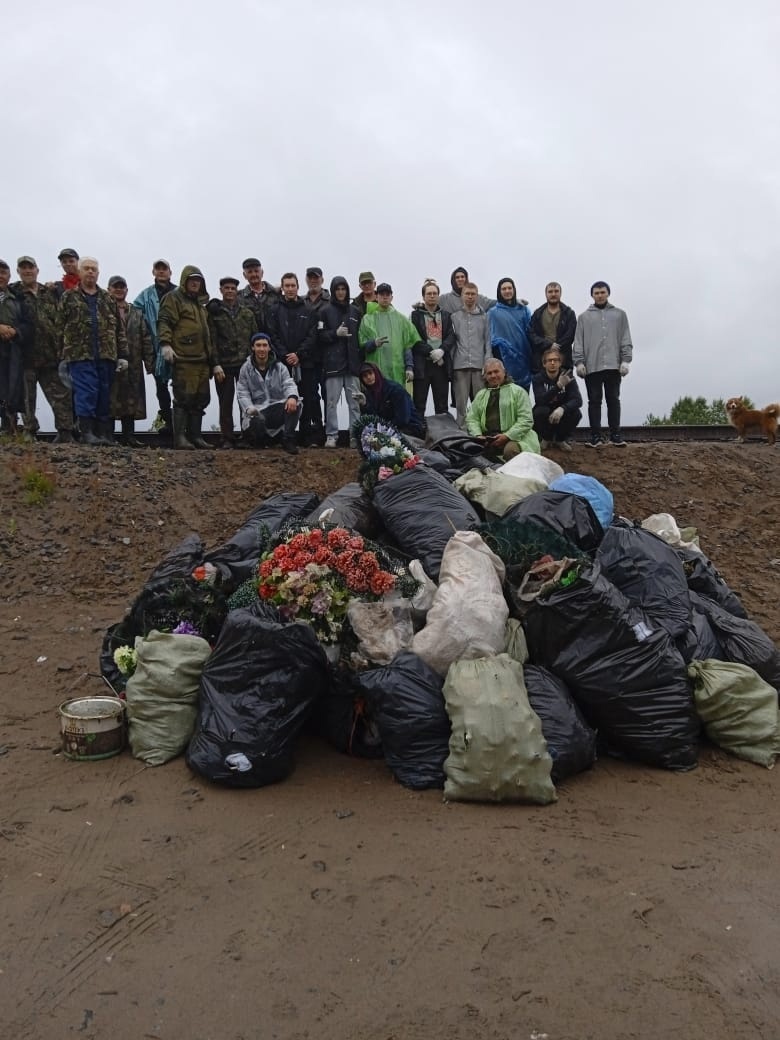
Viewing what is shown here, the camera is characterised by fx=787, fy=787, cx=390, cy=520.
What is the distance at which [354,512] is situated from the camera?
479cm

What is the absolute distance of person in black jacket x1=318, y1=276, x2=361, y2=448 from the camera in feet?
25.8

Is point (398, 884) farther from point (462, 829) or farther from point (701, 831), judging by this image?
point (701, 831)

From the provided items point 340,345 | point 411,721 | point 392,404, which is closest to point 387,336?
point 340,345

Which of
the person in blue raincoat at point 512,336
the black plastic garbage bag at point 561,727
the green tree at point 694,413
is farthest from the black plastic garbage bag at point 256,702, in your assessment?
the green tree at point 694,413

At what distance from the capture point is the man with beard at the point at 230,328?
25.8ft

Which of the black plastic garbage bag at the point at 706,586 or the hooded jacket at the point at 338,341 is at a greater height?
the hooded jacket at the point at 338,341

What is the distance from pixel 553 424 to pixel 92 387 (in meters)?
4.59

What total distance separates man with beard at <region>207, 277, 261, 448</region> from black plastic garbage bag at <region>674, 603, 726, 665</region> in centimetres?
529

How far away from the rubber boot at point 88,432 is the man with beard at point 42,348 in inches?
6.4

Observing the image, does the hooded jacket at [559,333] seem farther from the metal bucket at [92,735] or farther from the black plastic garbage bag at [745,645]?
the metal bucket at [92,735]

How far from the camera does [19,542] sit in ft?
21.4

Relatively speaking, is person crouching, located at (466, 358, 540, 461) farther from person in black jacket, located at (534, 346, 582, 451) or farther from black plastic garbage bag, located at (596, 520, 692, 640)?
black plastic garbage bag, located at (596, 520, 692, 640)

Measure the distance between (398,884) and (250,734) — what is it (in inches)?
37.9

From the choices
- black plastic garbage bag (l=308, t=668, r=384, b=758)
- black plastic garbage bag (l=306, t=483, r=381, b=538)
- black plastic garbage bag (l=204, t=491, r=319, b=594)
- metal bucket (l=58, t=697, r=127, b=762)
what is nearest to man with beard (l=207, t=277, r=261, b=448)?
black plastic garbage bag (l=204, t=491, r=319, b=594)
